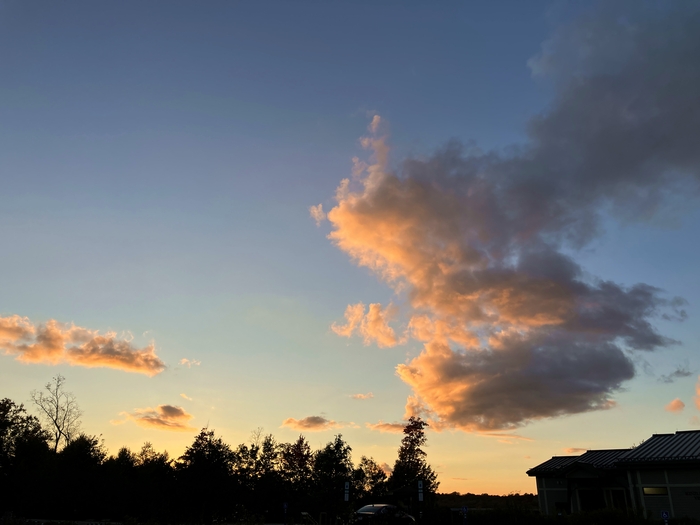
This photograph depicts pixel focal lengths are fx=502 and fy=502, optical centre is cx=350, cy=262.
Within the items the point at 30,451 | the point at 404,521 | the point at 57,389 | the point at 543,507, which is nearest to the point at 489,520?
the point at 404,521

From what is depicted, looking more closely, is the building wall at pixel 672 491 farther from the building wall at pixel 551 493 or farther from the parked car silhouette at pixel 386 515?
the parked car silhouette at pixel 386 515

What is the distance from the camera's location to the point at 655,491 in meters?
35.9

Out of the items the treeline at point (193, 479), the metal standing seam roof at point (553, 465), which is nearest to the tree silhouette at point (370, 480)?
the treeline at point (193, 479)

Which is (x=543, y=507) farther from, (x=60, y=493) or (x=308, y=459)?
(x=60, y=493)

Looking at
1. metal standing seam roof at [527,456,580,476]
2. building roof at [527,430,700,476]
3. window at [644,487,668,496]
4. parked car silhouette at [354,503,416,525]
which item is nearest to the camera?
parked car silhouette at [354,503,416,525]

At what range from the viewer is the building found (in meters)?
34.5

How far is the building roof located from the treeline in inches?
480

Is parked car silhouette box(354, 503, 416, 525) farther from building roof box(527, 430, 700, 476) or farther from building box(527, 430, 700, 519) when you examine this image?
building roof box(527, 430, 700, 476)

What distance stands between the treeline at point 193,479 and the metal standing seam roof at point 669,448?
1623 cm

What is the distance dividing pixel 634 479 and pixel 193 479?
1271 inches

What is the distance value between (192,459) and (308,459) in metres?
24.3

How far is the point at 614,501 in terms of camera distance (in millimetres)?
40000

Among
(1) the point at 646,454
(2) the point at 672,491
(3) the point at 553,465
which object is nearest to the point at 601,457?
(3) the point at 553,465

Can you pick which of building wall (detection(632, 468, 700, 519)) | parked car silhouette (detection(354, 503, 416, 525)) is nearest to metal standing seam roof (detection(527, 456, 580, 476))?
building wall (detection(632, 468, 700, 519))
